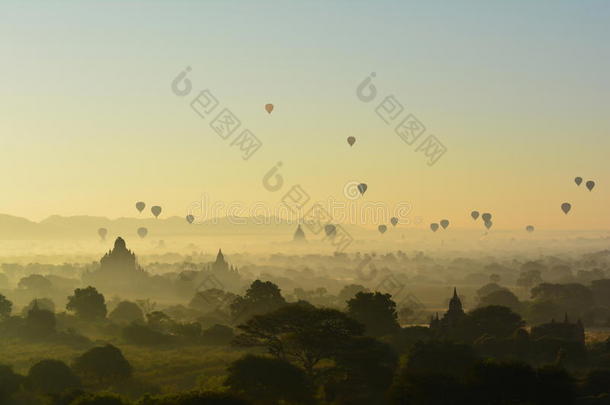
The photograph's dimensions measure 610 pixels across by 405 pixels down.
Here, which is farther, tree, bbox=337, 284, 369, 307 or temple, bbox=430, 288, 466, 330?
tree, bbox=337, 284, 369, 307

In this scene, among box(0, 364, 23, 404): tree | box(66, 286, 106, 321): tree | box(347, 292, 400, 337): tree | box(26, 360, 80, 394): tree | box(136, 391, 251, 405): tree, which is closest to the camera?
box(136, 391, 251, 405): tree

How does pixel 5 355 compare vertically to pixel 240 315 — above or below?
below

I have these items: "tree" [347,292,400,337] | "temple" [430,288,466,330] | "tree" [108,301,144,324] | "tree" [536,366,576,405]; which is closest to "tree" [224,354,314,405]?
"tree" [536,366,576,405]

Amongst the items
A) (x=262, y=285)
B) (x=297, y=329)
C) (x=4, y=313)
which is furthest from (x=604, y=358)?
(x=4, y=313)

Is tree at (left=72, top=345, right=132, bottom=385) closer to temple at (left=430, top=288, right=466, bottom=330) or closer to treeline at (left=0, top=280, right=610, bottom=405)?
treeline at (left=0, top=280, right=610, bottom=405)

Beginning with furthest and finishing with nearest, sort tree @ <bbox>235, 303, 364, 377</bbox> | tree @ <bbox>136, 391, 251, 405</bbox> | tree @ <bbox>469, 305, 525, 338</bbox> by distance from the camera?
tree @ <bbox>469, 305, 525, 338</bbox>
tree @ <bbox>235, 303, 364, 377</bbox>
tree @ <bbox>136, 391, 251, 405</bbox>

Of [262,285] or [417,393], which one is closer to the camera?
[417,393]

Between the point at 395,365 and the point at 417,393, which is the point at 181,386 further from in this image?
the point at 417,393
